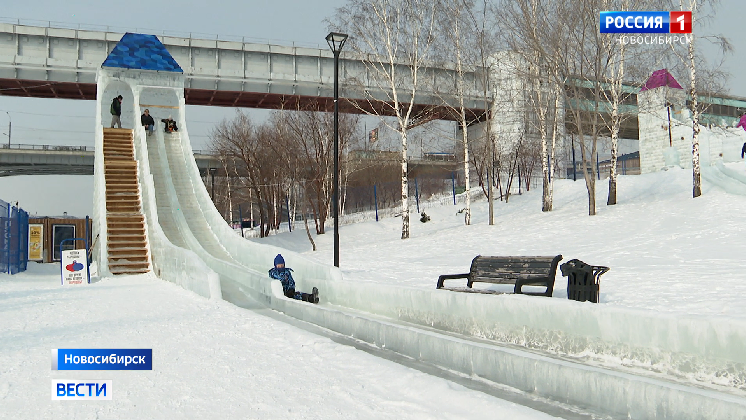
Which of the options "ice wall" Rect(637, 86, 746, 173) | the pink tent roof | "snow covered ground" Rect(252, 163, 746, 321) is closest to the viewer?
"snow covered ground" Rect(252, 163, 746, 321)

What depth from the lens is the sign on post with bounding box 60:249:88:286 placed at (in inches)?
615

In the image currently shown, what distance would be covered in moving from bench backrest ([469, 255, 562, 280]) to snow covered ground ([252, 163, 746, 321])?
1.24 m

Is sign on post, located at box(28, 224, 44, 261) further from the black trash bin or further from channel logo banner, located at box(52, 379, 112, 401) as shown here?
the black trash bin

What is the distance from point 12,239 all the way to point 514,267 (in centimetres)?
1797

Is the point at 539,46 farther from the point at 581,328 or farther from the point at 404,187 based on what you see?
the point at 581,328

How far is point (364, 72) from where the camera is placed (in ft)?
132

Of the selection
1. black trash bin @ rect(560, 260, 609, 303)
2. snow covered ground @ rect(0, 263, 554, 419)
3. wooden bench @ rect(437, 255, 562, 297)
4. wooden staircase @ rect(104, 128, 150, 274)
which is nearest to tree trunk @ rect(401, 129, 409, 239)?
wooden staircase @ rect(104, 128, 150, 274)

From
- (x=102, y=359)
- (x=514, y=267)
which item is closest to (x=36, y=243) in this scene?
(x=102, y=359)

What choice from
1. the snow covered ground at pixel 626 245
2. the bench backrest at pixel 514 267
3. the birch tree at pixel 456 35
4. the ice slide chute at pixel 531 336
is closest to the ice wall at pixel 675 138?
the snow covered ground at pixel 626 245

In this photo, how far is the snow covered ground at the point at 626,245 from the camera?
9977 mm

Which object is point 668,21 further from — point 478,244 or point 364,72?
point 364,72

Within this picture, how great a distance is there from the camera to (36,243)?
29672mm

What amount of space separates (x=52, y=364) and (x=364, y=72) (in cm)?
3617

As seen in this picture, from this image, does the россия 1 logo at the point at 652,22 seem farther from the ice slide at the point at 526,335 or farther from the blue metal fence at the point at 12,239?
the blue metal fence at the point at 12,239
